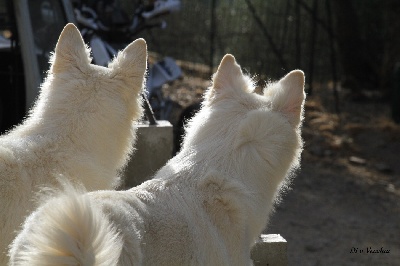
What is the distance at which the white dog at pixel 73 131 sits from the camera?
13.5ft

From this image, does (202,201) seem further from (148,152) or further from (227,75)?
(148,152)

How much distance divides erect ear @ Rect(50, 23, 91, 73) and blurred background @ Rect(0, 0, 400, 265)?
8.80 feet

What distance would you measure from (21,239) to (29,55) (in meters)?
4.66

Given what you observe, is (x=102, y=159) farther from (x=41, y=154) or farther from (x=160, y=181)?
(x=160, y=181)

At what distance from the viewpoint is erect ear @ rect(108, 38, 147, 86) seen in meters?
4.82

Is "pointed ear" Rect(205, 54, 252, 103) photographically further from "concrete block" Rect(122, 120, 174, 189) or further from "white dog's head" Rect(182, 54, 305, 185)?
"concrete block" Rect(122, 120, 174, 189)

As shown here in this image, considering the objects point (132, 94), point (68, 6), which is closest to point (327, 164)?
point (68, 6)

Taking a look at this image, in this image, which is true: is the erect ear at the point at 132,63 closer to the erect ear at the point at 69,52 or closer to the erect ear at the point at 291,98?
the erect ear at the point at 69,52

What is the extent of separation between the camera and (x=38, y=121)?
4656mm

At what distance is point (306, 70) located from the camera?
47.0 ft

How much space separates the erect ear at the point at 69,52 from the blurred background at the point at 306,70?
2.68 meters

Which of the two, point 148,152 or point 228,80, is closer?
point 228,80

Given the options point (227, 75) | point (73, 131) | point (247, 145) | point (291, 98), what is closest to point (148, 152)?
point (73, 131)

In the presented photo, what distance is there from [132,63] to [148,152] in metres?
2.17
